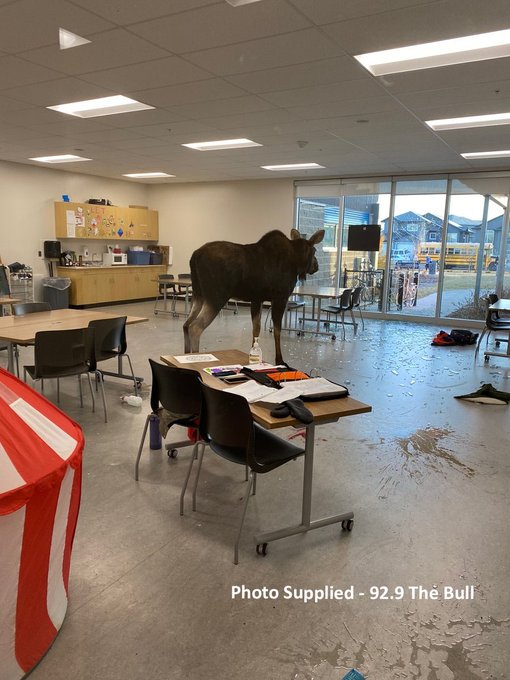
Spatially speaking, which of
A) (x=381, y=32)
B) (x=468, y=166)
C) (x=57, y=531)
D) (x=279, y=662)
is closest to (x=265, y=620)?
(x=279, y=662)

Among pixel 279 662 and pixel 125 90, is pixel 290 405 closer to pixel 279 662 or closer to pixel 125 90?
pixel 279 662

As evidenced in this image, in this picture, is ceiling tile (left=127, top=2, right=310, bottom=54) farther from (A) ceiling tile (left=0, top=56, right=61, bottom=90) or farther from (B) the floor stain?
(B) the floor stain

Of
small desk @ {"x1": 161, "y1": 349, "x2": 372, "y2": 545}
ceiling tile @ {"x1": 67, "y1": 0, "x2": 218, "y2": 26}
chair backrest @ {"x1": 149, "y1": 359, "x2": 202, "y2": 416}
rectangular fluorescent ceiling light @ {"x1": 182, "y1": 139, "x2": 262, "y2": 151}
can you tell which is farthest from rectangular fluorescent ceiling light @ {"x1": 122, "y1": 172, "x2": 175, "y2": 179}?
small desk @ {"x1": 161, "y1": 349, "x2": 372, "y2": 545}

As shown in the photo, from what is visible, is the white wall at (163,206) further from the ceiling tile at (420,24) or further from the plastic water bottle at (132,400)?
the ceiling tile at (420,24)

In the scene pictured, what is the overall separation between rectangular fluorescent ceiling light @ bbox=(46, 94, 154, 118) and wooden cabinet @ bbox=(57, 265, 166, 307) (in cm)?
513

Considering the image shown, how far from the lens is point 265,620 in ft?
6.76

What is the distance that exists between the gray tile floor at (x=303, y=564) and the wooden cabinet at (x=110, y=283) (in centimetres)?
702

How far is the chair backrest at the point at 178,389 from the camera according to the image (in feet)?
9.20

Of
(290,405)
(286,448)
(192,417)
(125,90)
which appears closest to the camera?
(290,405)

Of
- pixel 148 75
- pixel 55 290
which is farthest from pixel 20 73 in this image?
pixel 55 290

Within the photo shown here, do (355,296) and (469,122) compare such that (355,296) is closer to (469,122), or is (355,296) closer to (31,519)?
(469,122)

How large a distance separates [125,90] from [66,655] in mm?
4784

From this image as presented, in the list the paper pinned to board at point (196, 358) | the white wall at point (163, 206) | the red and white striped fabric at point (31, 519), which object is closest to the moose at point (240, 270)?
the paper pinned to board at point (196, 358)

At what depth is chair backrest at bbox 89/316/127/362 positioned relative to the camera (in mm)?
4441
